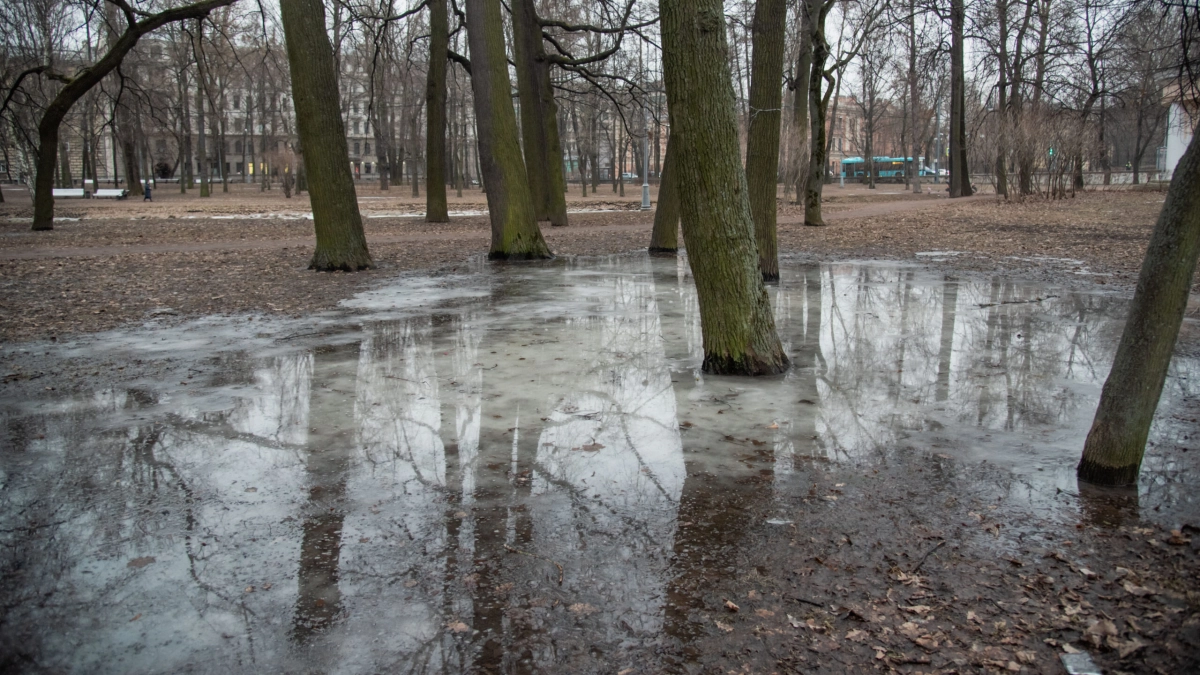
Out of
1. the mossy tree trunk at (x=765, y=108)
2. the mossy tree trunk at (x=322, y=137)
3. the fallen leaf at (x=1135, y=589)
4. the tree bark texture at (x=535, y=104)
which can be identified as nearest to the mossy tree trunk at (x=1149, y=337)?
the fallen leaf at (x=1135, y=589)

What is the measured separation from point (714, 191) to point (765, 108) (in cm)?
507

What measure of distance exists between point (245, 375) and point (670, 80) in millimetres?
4069

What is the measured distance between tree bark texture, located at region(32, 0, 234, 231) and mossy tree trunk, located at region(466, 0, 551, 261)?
4670 millimetres

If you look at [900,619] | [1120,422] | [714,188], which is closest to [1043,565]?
[900,619]

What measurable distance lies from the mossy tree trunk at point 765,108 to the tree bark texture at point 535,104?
10.1 m

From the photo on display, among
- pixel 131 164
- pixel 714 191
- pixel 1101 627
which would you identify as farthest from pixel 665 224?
pixel 131 164

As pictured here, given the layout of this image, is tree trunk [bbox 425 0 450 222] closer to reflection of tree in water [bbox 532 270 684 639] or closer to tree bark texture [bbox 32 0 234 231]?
tree bark texture [bbox 32 0 234 231]

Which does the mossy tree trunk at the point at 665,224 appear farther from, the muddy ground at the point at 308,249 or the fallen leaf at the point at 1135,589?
the fallen leaf at the point at 1135,589

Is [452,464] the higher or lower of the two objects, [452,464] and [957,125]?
the lower

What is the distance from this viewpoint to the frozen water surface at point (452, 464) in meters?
3.28

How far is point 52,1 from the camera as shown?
22.9 m

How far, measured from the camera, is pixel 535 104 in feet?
70.2

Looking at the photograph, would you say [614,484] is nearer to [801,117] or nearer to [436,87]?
[436,87]

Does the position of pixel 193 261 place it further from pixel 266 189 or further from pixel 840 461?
pixel 266 189
